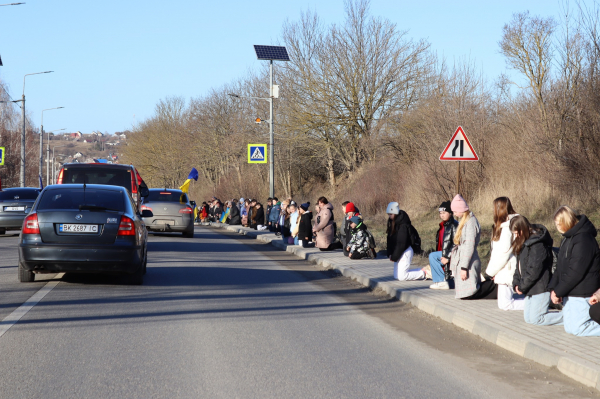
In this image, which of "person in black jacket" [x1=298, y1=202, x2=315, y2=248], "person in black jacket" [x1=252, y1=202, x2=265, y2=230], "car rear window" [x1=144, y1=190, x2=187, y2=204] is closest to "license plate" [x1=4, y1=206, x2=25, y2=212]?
"car rear window" [x1=144, y1=190, x2=187, y2=204]

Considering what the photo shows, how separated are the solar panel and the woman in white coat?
2458 centimetres

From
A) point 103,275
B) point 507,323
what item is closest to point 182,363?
point 507,323

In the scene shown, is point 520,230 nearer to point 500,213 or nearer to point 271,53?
point 500,213

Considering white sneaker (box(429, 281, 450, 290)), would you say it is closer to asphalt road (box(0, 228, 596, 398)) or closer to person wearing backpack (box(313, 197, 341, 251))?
asphalt road (box(0, 228, 596, 398))

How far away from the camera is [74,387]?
518 centimetres

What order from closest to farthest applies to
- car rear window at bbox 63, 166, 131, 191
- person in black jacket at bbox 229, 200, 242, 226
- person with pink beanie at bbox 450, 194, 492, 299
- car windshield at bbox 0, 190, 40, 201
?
1. person with pink beanie at bbox 450, 194, 492, 299
2. car rear window at bbox 63, 166, 131, 191
3. car windshield at bbox 0, 190, 40, 201
4. person in black jacket at bbox 229, 200, 242, 226

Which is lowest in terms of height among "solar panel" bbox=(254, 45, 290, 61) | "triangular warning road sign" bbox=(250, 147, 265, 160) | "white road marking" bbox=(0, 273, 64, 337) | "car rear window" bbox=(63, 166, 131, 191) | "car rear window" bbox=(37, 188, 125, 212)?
"white road marking" bbox=(0, 273, 64, 337)

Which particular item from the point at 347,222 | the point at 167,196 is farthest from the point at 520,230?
the point at 167,196

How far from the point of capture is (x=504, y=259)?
8.52m

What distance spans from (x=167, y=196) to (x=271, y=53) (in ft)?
33.4

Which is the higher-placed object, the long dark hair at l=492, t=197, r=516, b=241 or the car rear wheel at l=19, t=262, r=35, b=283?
the long dark hair at l=492, t=197, r=516, b=241

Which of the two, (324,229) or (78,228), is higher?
(78,228)

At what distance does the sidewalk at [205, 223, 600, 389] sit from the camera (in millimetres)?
5867

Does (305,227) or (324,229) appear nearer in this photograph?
(324,229)
